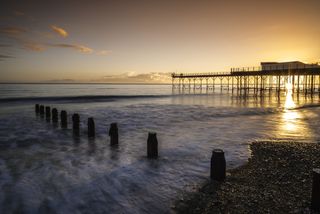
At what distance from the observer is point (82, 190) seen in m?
6.23

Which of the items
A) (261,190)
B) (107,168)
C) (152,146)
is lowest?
(107,168)

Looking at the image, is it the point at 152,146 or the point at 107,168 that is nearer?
the point at 107,168

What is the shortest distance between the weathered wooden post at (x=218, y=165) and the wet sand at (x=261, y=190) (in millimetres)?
183

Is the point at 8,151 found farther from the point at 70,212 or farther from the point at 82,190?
the point at 70,212

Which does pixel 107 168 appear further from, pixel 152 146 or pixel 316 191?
pixel 316 191

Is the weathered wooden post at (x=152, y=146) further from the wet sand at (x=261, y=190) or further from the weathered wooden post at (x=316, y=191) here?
the weathered wooden post at (x=316, y=191)

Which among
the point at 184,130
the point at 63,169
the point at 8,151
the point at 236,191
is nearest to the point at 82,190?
the point at 63,169

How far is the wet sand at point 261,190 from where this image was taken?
4.80 m

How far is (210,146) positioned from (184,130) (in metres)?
4.54

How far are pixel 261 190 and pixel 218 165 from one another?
118cm

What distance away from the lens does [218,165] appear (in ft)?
20.4

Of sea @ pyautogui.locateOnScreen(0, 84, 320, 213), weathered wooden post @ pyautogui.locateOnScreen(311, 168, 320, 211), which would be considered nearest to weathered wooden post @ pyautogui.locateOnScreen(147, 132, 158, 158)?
sea @ pyautogui.locateOnScreen(0, 84, 320, 213)

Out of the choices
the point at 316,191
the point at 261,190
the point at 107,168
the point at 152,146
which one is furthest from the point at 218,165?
the point at 107,168

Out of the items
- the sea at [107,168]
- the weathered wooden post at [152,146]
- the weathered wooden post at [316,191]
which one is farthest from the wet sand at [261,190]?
the weathered wooden post at [152,146]
